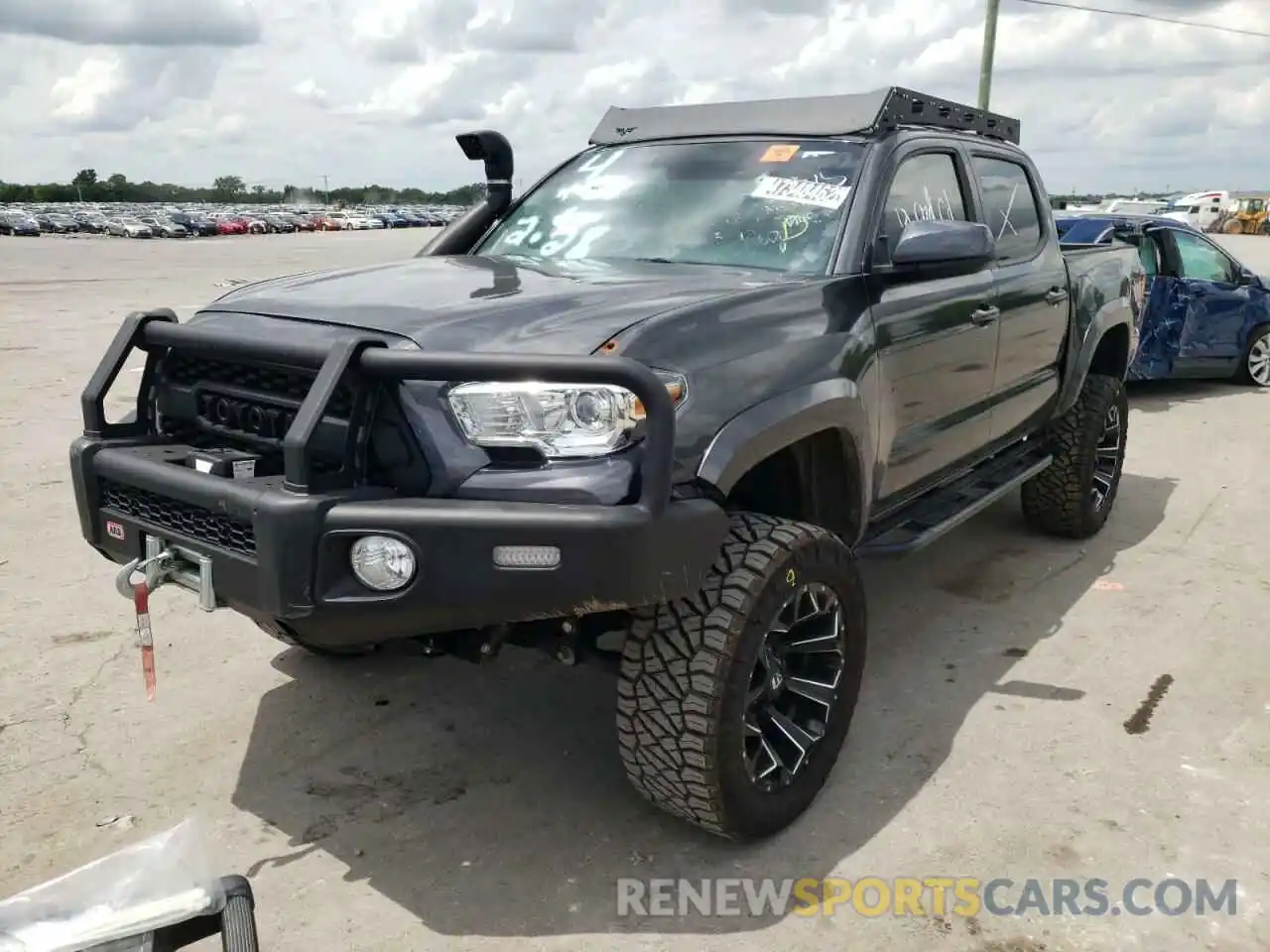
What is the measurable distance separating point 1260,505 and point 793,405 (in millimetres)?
4685

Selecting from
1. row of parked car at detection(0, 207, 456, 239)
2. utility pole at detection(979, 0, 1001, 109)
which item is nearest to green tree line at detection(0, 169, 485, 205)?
row of parked car at detection(0, 207, 456, 239)

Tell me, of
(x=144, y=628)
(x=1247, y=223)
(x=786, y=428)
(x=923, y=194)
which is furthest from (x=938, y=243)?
(x=1247, y=223)

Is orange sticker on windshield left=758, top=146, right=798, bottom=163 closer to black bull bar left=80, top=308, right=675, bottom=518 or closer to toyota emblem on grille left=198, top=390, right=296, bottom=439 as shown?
black bull bar left=80, top=308, right=675, bottom=518

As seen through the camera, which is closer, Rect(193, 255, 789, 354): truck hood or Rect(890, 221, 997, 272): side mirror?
Rect(193, 255, 789, 354): truck hood

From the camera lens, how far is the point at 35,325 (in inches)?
563

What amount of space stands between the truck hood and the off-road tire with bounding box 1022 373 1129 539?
2.74 meters

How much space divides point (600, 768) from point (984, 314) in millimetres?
2209

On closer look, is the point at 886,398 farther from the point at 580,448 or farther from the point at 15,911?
the point at 15,911

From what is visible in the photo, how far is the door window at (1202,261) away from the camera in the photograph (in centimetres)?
948

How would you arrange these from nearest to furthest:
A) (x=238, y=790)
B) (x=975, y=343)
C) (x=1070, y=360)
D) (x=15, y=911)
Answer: (x=15, y=911) < (x=238, y=790) < (x=975, y=343) < (x=1070, y=360)

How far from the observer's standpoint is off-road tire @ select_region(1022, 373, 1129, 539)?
17.8 feet

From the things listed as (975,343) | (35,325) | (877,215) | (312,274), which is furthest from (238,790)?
(35,325)

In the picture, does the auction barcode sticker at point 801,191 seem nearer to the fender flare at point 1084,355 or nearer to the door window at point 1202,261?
the fender flare at point 1084,355

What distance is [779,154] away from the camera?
3.79 m
